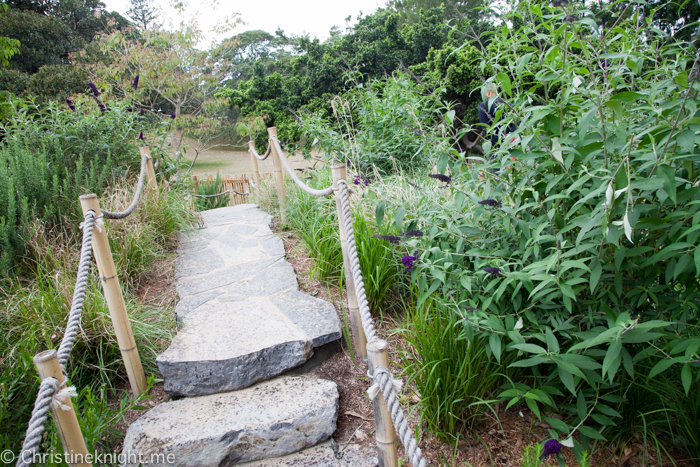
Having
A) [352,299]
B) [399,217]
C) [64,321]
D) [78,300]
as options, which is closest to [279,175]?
[352,299]

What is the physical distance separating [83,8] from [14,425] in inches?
891

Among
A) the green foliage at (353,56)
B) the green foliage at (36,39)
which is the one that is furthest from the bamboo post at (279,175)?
the green foliage at (36,39)

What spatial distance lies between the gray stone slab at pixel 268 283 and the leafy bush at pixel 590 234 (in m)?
1.56

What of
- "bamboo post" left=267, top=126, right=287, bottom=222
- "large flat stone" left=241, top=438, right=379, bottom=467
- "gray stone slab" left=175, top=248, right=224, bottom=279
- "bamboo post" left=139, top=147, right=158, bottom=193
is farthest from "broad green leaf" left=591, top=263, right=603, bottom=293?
"bamboo post" left=139, top=147, right=158, bottom=193

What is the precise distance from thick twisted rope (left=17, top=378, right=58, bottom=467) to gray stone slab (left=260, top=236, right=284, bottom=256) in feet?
9.26

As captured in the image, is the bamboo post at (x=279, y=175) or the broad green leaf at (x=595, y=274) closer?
the broad green leaf at (x=595, y=274)

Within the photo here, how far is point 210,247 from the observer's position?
14.1ft

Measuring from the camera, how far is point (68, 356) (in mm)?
1490

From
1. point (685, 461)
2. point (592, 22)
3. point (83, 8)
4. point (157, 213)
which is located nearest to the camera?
point (592, 22)

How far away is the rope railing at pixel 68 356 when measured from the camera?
3.68 feet

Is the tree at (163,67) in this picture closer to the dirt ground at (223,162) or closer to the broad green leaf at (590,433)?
the dirt ground at (223,162)

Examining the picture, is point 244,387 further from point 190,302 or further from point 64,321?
point 64,321

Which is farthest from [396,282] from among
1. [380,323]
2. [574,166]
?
[574,166]

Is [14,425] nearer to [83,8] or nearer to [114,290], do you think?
[114,290]
